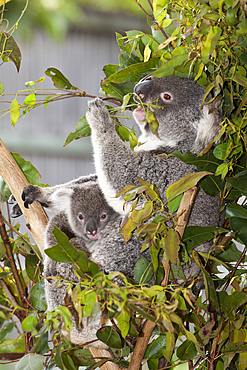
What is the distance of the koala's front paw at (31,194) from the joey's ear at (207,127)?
60 cm

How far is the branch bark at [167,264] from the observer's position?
0.84 metres

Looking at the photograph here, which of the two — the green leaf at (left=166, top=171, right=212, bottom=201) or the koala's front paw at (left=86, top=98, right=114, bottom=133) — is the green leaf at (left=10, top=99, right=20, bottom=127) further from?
the green leaf at (left=166, top=171, right=212, bottom=201)

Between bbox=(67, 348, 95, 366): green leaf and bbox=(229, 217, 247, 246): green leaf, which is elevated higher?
bbox=(229, 217, 247, 246): green leaf

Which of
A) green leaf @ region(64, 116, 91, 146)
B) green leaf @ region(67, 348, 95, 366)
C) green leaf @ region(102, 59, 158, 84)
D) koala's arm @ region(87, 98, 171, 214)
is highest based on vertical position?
green leaf @ region(102, 59, 158, 84)

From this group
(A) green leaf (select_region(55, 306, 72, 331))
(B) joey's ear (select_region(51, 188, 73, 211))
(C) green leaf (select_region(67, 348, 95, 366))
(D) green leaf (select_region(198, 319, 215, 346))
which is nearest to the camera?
(A) green leaf (select_region(55, 306, 72, 331))

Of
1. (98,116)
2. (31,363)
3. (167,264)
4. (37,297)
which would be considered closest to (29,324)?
(31,363)

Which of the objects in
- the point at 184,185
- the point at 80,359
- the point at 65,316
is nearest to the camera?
the point at 65,316

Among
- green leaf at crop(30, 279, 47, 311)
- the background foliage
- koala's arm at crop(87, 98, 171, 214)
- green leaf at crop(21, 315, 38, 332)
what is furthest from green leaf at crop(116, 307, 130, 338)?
green leaf at crop(30, 279, 47, 311)

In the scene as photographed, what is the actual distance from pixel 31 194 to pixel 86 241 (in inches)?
10.5

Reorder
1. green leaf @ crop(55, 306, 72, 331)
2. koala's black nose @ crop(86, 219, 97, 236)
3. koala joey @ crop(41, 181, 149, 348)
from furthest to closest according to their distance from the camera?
koala's black nose @ crop(86, 219, 97, 236) < koala joey @ crop(41, 181, 149, 348) < green leaf @ crop(55, 306, 72, 331)

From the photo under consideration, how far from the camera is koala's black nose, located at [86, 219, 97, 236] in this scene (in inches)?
48.2

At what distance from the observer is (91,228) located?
123 centimetres

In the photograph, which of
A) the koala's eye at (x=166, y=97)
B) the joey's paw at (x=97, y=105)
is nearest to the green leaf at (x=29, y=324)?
the joey's paw at (x=97, y=105)

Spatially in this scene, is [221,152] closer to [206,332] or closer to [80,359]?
[206,332]
